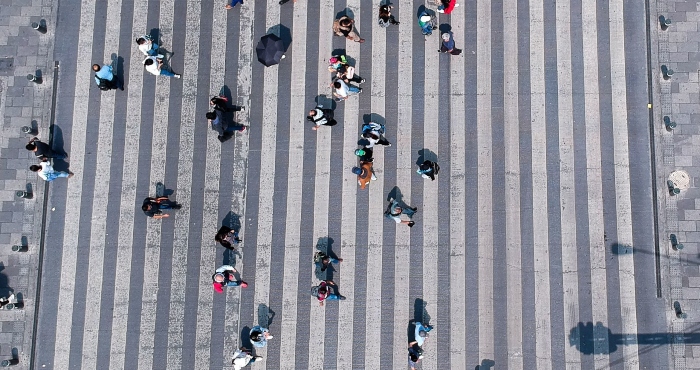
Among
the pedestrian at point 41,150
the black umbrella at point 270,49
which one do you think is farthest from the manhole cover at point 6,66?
the black umbrella at point 270,49

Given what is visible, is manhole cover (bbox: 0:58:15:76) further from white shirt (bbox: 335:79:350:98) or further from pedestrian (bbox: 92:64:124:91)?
white shirt (bbox: 335:79:350:98)

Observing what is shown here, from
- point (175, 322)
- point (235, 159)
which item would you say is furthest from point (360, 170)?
point (175, 322)

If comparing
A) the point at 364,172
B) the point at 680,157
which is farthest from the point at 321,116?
the point at 680,157

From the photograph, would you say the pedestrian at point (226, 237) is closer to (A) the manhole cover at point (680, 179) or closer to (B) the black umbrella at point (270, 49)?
(B) the black umbrella at point (270, 49)

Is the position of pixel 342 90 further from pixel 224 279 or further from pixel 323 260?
pixel 224 279

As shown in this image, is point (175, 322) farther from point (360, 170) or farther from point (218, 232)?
point (360, 170)

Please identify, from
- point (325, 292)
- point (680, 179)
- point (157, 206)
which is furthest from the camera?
point (680, 179)
